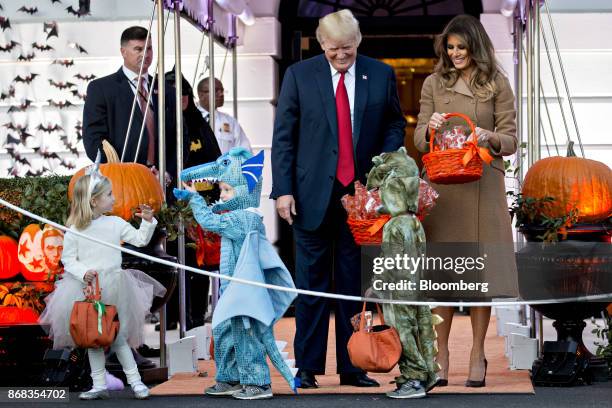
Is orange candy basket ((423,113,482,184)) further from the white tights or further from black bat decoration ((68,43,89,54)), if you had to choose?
black bat decoration ((68,43,89,54))

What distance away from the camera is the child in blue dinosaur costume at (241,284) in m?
6.93

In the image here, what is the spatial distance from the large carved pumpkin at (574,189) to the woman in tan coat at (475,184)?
67cm

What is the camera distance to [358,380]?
740 centimetres

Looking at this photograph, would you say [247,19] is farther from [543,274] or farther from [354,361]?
[354,361]

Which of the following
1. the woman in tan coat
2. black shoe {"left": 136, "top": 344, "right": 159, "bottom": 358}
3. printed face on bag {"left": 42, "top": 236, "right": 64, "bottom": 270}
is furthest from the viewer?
black shoe {"left": 136, "top": 344, "right": 159, "bottom": 358}

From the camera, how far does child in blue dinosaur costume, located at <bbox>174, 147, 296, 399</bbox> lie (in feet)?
22.7

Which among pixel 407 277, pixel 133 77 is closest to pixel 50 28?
pixel 133 77

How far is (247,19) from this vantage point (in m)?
12.1

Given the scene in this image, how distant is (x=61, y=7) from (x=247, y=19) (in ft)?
6.32

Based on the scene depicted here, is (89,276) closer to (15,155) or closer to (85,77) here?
(85,77)

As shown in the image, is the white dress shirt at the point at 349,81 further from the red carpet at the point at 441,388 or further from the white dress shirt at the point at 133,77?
the white dress shirt at the point at 133,77

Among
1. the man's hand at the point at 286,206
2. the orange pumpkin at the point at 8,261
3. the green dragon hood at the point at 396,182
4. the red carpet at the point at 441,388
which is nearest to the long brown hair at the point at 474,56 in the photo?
the green dragon hood at the point at 396,182

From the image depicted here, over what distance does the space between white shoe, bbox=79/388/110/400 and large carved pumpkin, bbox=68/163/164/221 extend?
1268mm

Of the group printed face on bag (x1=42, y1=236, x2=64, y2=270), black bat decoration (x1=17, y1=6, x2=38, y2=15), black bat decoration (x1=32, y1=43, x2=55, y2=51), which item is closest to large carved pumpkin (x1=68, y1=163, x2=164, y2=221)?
printed face on bag (x1=42, y1=236, x2=64, y2=270)
